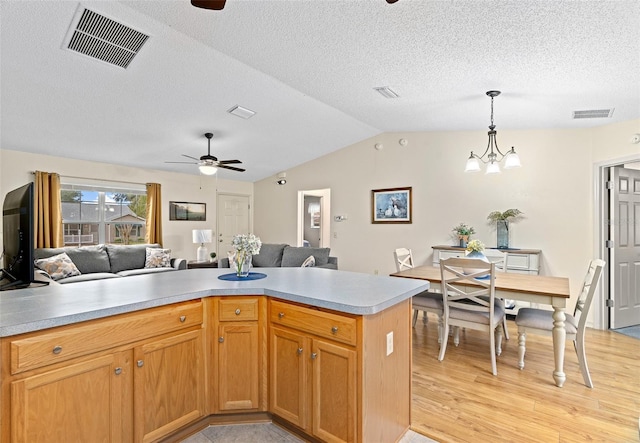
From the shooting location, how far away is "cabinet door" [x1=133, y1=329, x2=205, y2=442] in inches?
64.4

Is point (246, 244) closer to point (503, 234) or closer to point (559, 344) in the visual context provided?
point (559, 344)

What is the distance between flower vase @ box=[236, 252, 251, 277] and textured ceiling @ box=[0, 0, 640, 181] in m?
1.71

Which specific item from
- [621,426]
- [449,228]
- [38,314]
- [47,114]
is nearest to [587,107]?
[449,228]

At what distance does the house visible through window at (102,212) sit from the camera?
5.21 metres

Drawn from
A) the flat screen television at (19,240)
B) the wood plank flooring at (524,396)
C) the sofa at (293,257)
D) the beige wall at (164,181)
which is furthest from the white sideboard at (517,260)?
the beige wall at (164,181)

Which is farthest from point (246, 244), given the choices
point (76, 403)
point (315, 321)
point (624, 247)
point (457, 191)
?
point (624, 247)

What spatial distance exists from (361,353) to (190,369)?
101 cm

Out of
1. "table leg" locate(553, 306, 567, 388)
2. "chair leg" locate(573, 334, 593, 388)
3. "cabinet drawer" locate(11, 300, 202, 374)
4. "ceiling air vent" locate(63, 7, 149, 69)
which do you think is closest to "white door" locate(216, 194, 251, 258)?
"ceiling air vent" locate(63, 7, 149, 69)

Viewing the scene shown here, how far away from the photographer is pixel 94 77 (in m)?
3.11

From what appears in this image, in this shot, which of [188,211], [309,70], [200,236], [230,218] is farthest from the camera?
[230,218]

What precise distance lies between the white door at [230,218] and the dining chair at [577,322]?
552cm

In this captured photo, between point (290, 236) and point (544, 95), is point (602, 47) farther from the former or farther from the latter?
point (290, 236)

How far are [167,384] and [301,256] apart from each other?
3550 mm

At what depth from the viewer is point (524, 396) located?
2.38 meters
